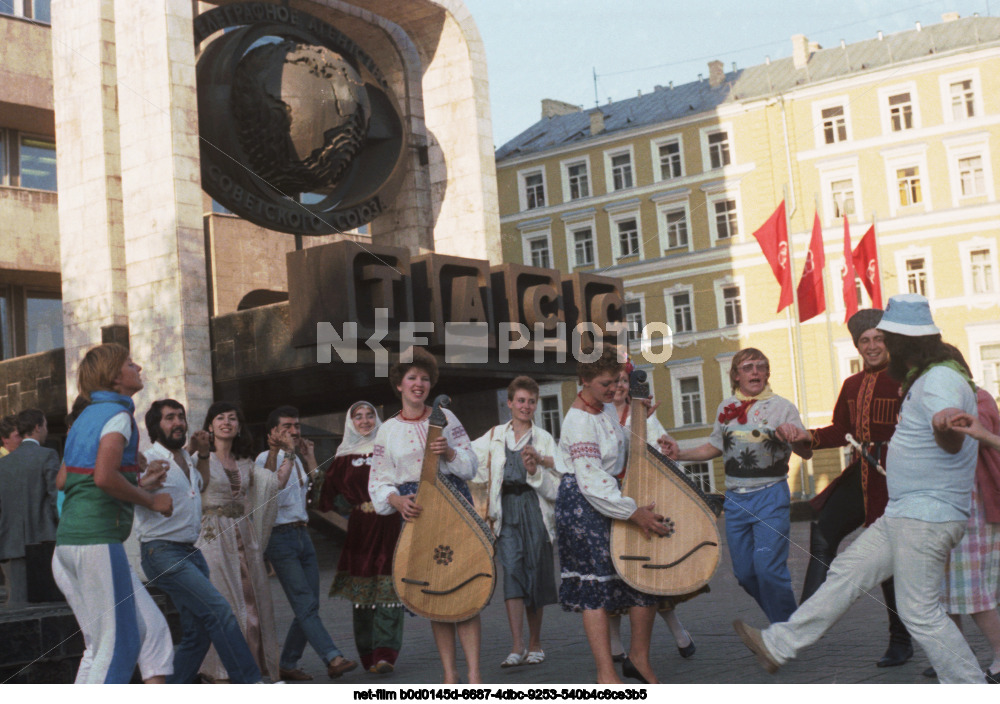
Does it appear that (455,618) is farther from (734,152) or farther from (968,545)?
(734,152)

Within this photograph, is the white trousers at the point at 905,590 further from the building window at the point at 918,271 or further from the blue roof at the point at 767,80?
the building window at the point at 918,271

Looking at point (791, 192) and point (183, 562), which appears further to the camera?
point (791, 192)

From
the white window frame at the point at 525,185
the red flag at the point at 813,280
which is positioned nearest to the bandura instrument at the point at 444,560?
the white window frame at the point at 525,185

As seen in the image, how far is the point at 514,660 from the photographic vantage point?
760 centimetres

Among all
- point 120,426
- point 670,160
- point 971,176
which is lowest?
point 120,426

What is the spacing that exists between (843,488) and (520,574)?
6.67 feet

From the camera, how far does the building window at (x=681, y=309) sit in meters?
19.9

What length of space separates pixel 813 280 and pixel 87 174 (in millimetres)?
13043

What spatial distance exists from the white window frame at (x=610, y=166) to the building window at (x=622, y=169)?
4cm

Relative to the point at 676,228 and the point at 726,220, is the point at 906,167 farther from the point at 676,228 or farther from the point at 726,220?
the point at 676,228

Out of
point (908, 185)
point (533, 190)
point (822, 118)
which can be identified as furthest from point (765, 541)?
point (533, 190)

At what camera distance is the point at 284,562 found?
7.95 m
